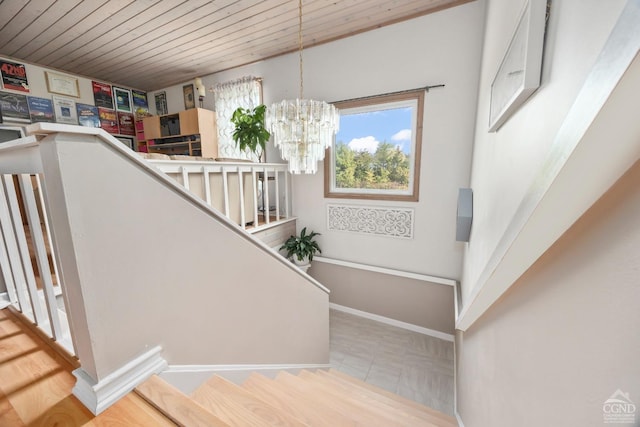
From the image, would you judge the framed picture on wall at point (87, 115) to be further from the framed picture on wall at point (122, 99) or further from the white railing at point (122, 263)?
the white railing at point (122, 263)

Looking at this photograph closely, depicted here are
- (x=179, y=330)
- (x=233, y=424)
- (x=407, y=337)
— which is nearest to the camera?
(x=233, y=424)

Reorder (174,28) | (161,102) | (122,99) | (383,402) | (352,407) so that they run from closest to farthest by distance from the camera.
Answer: (352,407)
(383,402)
(174,28)
(122,99)
(161,102)

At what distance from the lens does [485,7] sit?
7.33 ft

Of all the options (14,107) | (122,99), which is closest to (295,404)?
(14,107)

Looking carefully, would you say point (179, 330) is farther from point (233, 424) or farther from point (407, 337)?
point (407, 337)

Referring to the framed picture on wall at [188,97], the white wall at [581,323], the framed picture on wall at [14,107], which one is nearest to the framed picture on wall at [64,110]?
the framed picture on wall at [14,107]

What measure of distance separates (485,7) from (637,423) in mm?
3048

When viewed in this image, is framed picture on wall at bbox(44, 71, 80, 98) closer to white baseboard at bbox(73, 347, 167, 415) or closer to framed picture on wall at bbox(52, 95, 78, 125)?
framed picture on wall at bbox(52, 95, 78, 125)

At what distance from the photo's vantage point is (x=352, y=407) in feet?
4.40

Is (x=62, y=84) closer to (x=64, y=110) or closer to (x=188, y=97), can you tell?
(x=64, y=110)

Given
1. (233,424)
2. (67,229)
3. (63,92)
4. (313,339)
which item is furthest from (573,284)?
(63,92)

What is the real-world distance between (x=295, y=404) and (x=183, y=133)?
13.6 ft

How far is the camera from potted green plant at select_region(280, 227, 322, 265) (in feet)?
10.5

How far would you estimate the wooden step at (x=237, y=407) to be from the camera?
89 centimetres
